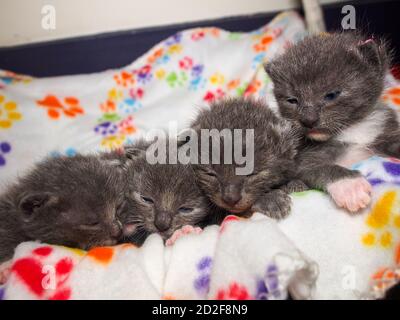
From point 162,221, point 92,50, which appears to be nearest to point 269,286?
point 162,221

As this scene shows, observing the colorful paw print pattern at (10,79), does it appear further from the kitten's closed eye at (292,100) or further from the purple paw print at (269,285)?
the purple paw print at (269,285)

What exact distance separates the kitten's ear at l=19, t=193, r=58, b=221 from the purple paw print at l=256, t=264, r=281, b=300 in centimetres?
114

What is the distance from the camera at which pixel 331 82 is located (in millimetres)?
2219

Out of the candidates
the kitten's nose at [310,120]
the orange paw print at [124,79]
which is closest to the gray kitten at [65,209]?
the kitten's nose at [310,120]

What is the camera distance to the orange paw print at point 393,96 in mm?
3071

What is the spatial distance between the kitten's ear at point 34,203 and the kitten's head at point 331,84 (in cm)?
138

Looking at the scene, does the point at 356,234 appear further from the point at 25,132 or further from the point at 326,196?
the point at 25,132

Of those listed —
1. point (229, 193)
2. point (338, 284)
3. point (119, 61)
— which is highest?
point (119, 61)

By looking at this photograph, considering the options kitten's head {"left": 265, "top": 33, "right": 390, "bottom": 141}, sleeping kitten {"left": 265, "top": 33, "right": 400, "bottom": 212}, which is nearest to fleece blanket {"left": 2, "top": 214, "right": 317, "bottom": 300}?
sleeping kitten {"left": 265, "top": 33, "right": 400, "bottom": 212}

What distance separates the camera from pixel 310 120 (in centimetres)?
223

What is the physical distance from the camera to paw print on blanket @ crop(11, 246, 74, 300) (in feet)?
5.79
